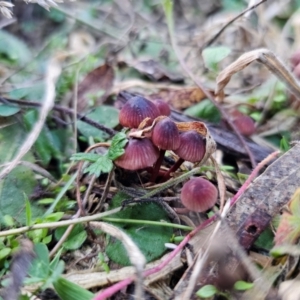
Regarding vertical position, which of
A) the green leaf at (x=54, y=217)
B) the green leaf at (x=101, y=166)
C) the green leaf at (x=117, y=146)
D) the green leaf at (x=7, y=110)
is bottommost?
the green leaf at (x=54, y=217)

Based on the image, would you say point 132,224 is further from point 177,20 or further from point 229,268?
point 177,20

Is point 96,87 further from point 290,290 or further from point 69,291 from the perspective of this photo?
point 290,290

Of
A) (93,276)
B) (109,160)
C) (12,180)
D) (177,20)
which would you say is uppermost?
(177,20)

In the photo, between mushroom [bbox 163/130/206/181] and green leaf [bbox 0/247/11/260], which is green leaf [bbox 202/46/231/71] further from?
green leaf [bbox 0/247/11/260]

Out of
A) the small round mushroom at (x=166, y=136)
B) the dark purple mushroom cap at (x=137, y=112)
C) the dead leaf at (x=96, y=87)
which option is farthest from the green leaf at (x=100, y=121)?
the small round mushroom at (x=166, y=136)

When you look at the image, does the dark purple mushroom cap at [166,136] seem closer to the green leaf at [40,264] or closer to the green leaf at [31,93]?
the green leaf at [40,264]

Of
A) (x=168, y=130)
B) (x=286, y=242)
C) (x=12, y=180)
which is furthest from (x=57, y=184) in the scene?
(x=286, y=242)
